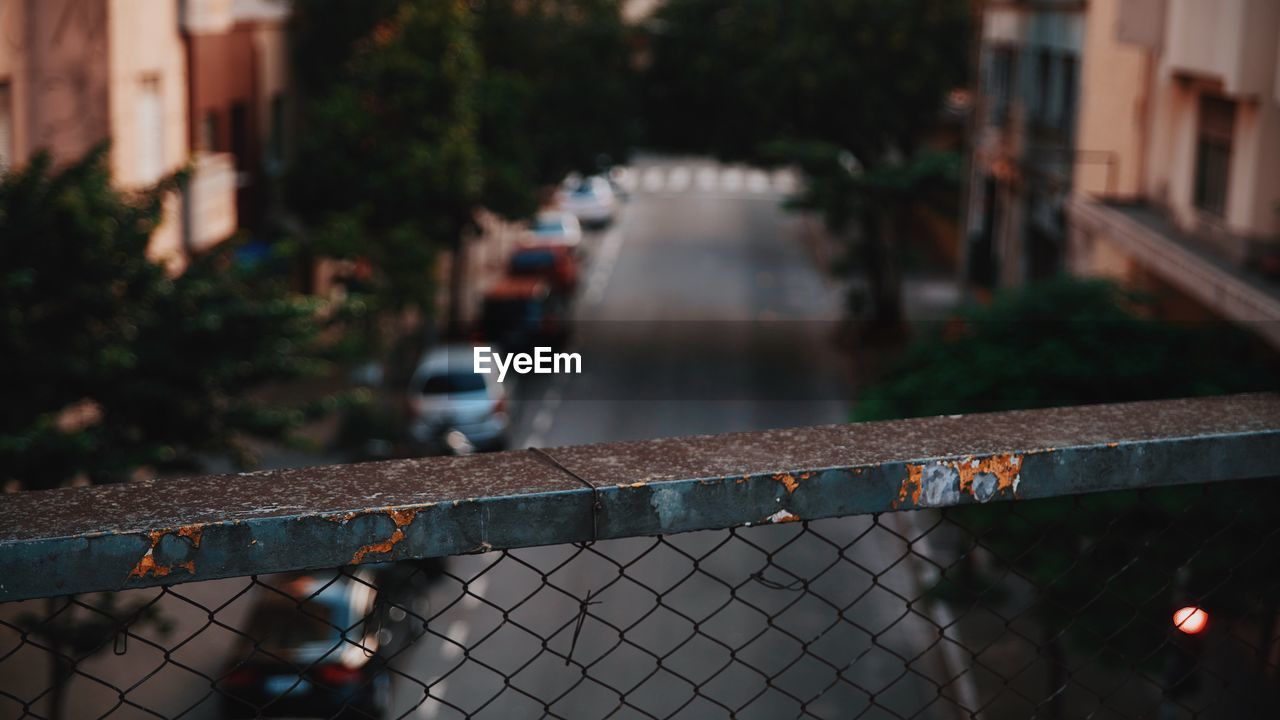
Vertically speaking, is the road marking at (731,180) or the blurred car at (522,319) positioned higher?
the road marking at (731,180)

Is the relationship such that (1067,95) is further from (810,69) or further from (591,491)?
(591,491)

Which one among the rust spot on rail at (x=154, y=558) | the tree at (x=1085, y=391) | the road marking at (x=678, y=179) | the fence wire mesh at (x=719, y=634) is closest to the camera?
the rust spot on rail at (x=154, y=558)

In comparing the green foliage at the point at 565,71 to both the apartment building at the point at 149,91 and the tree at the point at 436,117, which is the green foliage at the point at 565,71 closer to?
the tree at the point at 436,117

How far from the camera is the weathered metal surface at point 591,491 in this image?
8.09 ft

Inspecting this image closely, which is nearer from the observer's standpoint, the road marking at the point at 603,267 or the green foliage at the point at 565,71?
the green foliage at the point at 565,71

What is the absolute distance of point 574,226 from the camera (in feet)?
140

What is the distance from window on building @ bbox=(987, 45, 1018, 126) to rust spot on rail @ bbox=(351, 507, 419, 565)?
30774 mm

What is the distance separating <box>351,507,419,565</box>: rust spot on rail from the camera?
2572 mm

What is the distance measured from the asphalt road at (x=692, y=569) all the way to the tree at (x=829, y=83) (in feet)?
13.3

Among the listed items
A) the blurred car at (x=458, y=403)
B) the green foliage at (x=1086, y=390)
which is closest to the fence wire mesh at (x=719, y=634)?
the green foliage at (x=1086, y=390)

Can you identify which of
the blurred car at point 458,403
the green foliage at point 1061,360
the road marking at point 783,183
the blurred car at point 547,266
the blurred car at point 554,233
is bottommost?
the blurred car at point 458,403

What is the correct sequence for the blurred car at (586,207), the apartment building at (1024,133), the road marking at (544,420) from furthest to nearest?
the blurred car at (586,207) → the apartment building at (1024,133) → the road marking at (544,420)

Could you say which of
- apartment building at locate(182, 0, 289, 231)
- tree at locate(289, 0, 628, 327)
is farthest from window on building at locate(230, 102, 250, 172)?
tree at locate(289, 0, 628, 327)

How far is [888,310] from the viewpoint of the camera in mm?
31359
